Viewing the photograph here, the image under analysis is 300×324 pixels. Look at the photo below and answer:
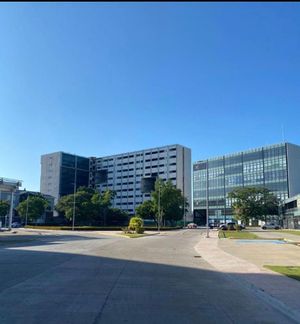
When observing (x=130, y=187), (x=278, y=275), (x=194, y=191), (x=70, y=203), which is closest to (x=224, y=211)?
(x=194, y=191)

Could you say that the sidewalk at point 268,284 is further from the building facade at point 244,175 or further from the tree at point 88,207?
the building facade at point 244,175

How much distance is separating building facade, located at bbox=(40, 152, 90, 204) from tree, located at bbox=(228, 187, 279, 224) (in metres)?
90.3

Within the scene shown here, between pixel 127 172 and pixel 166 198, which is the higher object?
pixel 127 172

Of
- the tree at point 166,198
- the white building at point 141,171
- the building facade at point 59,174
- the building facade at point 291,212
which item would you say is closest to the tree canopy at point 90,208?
the tree at point 166,198

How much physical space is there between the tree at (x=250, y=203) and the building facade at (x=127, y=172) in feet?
196

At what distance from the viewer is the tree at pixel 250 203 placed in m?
107

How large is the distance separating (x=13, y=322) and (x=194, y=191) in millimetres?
163994

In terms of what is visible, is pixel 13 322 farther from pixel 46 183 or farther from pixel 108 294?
pixel 46 183

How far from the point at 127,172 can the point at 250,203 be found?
8982 centimetres

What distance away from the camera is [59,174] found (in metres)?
182

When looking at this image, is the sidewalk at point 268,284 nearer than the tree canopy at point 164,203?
Yes

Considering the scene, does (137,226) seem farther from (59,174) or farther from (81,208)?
(59,174)

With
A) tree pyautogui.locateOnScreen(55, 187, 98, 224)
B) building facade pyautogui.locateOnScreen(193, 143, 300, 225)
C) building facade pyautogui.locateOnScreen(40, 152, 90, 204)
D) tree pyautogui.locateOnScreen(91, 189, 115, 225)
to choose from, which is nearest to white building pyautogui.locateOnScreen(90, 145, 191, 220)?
building facade pyautogui.locateOnScreen(193, 143, 300, 225)

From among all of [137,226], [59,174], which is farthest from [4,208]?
[137,226]
